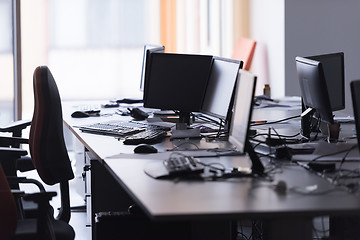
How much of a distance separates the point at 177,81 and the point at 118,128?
457mm

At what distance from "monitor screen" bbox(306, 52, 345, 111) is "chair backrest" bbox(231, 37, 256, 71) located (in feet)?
11.5

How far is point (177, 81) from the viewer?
410 centimetres

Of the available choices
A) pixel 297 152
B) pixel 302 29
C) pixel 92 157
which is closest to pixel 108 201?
pixel 92 157

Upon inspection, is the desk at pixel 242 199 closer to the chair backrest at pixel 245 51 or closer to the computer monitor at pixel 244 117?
the computer monitor at pixel 244 117

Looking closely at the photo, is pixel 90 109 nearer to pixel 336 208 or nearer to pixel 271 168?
pixel 271 168

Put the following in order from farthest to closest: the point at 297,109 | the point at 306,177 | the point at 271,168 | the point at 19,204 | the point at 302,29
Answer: the point at 302,29 → the point at 297,109 → the point at 19,204 → the point at 271,168 → the point at 306,177

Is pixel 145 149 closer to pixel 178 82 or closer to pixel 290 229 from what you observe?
pixel 178 82

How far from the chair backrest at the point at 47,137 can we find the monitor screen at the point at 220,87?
0.83 m

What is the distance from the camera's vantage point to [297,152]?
10.3 ft

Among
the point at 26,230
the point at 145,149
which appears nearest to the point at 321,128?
the point at 145,149

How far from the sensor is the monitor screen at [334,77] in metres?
3.64

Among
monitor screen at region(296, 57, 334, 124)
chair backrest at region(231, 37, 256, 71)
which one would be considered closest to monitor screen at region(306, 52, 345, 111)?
monitor screen at region(296, 57, 334, 124)

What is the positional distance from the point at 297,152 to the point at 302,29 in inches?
163

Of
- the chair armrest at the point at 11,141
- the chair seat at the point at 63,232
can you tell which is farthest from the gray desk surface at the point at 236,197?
the chair armrest at the point at 11,141
